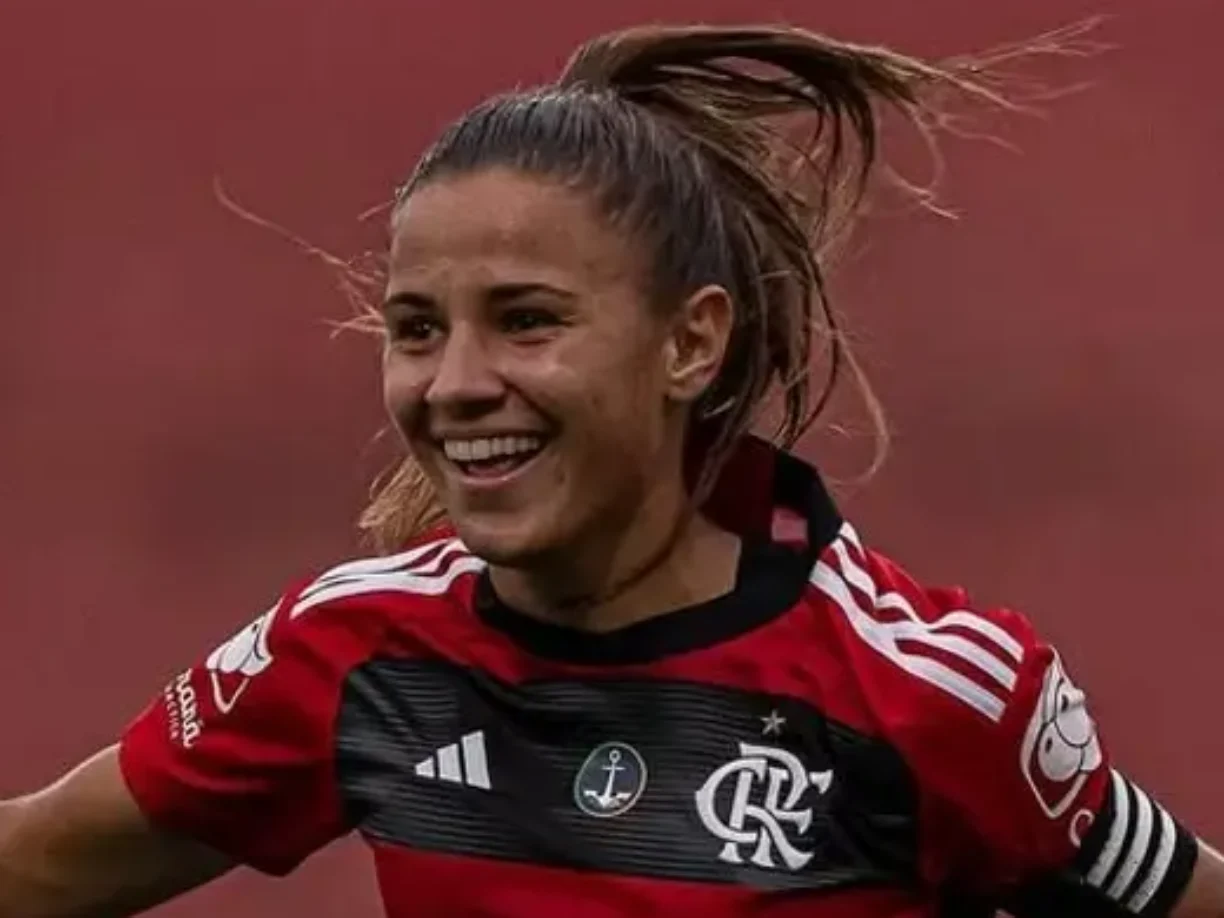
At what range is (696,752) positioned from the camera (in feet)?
5.11

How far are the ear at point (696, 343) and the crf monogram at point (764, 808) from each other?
0.15 meters

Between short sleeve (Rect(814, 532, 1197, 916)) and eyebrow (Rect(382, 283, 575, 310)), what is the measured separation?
0.56 ft

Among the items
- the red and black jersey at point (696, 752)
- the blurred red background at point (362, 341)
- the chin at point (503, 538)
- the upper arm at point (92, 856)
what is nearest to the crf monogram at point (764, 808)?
the red and black jersey at point (696, 752)

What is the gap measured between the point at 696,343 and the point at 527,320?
3.6 inches

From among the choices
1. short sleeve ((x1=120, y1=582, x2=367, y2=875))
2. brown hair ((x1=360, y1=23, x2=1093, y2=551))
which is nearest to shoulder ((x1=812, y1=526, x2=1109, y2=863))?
brown hair ((x1=360, y1=23, x2=1093, y2=551))

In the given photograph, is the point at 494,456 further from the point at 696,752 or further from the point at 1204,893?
the point at 1204,893

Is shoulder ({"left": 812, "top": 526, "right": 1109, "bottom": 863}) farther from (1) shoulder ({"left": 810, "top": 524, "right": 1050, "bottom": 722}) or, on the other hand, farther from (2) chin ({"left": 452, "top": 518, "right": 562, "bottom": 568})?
(2) chin ({"left": 452, "top": 518, "right": 562, "bottom": 568})

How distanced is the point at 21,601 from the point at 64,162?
0.93 m

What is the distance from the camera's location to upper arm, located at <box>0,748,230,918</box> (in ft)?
5.45

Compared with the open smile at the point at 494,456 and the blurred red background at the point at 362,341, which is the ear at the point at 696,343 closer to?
the open smile at the point at 494,456

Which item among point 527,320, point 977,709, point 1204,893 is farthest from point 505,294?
point 1204,893

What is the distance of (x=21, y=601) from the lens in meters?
4.02

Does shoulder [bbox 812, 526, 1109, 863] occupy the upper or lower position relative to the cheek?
lower

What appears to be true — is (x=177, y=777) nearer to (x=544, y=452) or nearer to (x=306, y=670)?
(x=306, y=670)
